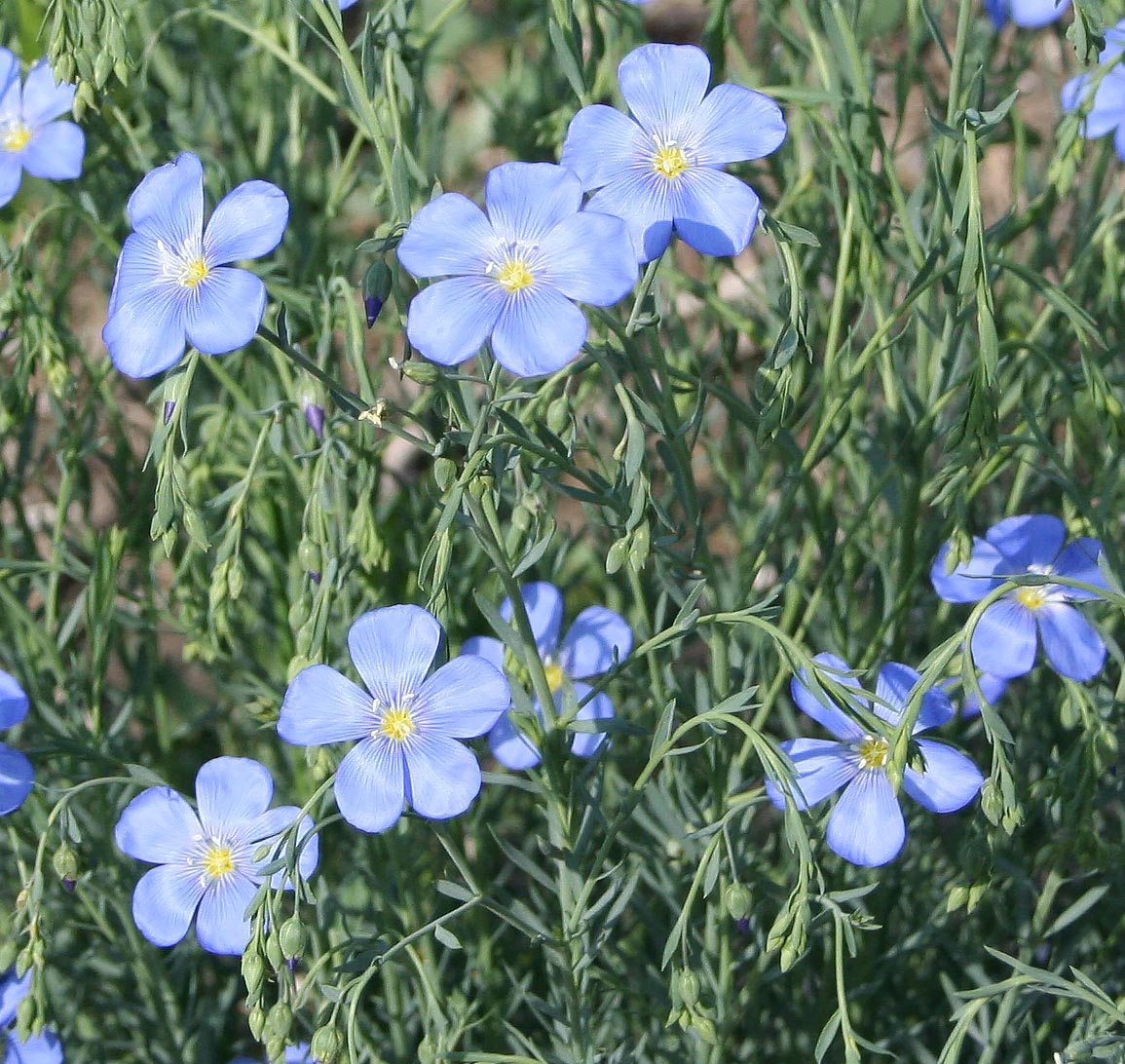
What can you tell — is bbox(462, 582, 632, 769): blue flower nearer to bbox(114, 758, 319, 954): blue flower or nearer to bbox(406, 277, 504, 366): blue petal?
bbox(114, 758, 319, 954): blue flower

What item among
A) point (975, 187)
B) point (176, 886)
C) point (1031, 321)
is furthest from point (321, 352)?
point (1031, 321)

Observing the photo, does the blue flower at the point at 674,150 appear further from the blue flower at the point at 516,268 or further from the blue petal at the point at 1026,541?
the blue petal at the point at 1026,541

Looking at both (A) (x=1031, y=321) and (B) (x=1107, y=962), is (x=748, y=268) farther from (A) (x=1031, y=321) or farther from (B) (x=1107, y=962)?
(B) (x=1107, y=962)

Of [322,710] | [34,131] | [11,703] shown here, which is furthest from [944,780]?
[34,131]

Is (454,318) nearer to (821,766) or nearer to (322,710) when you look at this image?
(322,710)

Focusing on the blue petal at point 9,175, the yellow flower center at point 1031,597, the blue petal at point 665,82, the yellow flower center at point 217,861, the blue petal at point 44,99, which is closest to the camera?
the blue petal at point 665,82

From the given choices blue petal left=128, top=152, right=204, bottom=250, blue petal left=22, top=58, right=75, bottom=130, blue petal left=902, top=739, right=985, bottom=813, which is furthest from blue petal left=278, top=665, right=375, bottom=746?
blue petal left=22, top=58, right=75, bottom=130

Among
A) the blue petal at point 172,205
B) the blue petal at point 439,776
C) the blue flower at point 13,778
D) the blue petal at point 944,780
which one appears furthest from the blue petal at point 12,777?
the blue petal at point 944,780
